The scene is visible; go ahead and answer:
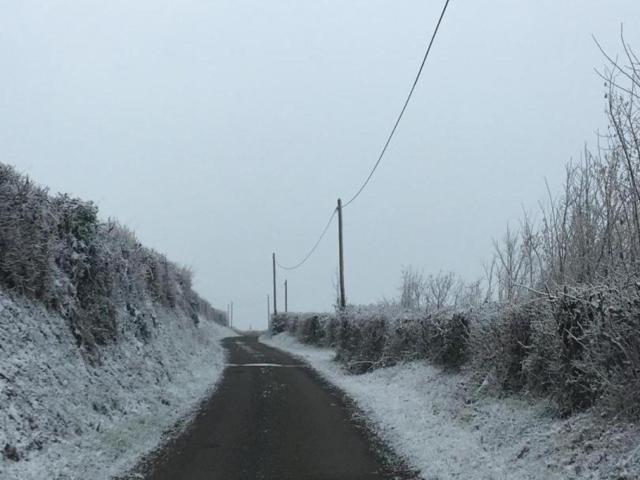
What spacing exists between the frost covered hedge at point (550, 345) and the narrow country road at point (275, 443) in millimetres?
2703

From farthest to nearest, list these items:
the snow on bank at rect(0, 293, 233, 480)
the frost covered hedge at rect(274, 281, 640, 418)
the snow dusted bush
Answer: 1. the snow dusted bush
2. the snow on bank at rect(0, 293, 233, 480)
3. the frost covered hedge at rect(274, 281, 640, 418)

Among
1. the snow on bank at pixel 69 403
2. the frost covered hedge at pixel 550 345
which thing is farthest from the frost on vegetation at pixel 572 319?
A: the snow on bank at pixel 69 403

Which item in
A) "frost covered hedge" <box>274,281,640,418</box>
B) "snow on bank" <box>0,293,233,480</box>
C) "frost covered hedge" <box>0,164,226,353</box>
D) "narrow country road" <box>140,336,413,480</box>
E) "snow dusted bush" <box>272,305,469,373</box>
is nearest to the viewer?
"frost covered hedge" <box>274,281,640,418</box>

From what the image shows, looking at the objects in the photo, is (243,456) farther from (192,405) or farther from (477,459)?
(192,405)

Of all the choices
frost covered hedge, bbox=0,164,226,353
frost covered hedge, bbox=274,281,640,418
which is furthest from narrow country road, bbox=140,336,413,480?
frost covered hedge, bbox=0,164,226,353

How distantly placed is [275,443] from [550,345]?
15.3ft

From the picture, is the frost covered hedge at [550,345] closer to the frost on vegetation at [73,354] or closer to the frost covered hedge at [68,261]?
the frost on vegetation at [73,354]

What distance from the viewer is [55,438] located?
25.3 ft

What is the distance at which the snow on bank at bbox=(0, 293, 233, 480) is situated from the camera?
7133 millimetres

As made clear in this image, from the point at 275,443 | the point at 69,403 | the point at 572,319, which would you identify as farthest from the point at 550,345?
the point at 69,403

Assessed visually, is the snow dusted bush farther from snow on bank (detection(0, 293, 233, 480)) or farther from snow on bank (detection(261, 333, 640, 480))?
snow on bank (detection(0, 293, 233, 480))

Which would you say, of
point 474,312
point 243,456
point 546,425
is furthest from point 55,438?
point 474,312

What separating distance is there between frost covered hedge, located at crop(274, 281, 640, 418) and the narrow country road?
2.70 m

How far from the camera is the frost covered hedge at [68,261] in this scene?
1022cm
